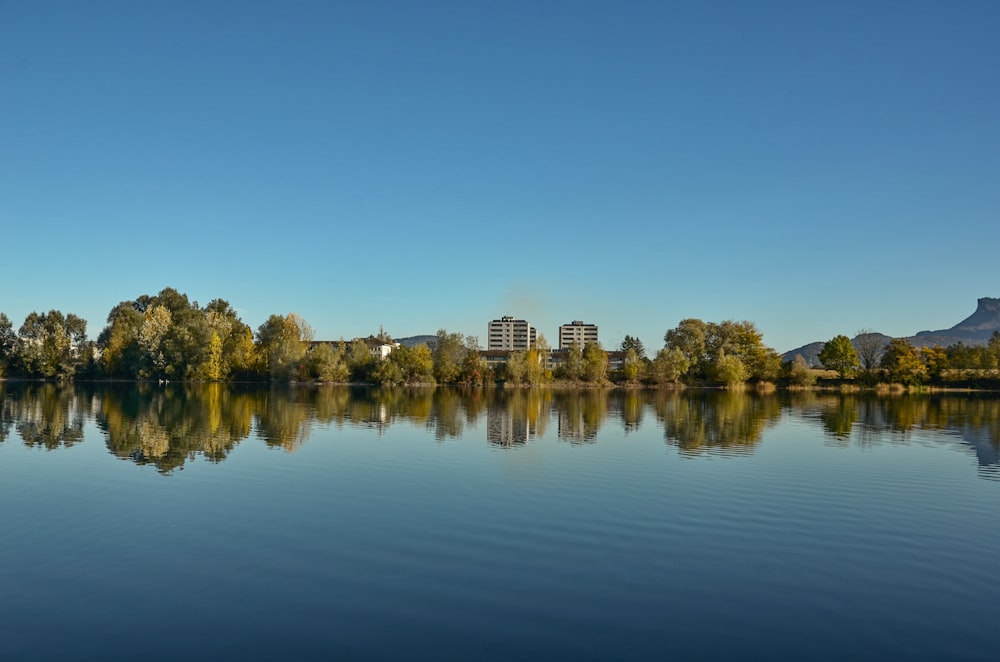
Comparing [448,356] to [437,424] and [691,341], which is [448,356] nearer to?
[691,341]

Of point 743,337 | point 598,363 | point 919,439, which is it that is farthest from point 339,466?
point 743,337

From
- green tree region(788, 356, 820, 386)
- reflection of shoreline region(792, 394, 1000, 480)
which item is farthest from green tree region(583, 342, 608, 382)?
reflection of shoreline region(792, 394, 1000, 480)

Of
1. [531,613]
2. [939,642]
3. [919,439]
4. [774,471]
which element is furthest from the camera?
[919,439]

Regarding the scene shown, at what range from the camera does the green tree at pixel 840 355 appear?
378 feet

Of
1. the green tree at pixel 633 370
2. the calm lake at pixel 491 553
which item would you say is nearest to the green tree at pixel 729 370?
the green tree at pixel 633 370

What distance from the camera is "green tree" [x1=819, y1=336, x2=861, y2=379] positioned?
115 meters

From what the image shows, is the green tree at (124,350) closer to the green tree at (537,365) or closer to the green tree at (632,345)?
the green tree at (537,365)

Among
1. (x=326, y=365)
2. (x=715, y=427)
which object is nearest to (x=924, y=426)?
(x=715, y=427)

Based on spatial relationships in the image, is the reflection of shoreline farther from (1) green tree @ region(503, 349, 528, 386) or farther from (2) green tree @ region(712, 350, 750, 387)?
(1) green tree @ region(503, 349, 528, 386)

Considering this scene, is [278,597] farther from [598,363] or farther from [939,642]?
[598,363]

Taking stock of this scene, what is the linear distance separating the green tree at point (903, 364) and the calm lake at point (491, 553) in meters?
89.6

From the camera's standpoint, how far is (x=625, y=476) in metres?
20.9

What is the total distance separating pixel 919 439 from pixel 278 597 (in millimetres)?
33140

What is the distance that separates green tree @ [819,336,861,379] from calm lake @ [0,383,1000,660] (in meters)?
97.6
